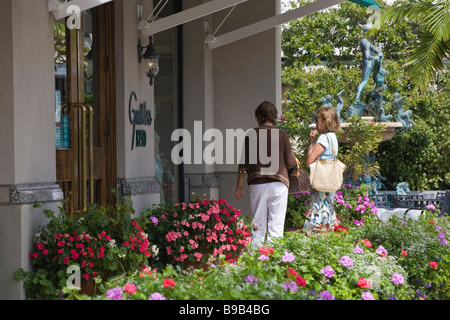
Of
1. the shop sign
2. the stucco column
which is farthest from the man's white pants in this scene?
the stucco column

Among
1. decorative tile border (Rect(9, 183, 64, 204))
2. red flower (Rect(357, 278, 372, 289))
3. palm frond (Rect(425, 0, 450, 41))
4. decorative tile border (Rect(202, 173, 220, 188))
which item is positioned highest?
palm frond (Rect(425, 0, 450, 41))

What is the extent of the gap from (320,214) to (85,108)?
340cm

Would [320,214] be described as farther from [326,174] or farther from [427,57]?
[427,57]

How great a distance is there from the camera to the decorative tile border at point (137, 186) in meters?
7.89

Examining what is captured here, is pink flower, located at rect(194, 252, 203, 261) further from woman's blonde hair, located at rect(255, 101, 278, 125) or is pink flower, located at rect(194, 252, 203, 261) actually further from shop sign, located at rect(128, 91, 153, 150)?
woman's blonde hair, located at rect(255, 101, 278, 125)

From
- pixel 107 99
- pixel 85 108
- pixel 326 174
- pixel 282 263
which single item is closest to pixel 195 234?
pixel 85 108

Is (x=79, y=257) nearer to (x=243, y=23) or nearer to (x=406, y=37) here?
(x=243, y=23)

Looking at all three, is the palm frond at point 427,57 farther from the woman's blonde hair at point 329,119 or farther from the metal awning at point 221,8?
the woman's blonde hair at point 329,119

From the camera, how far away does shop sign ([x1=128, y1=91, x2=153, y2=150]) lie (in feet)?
26.8

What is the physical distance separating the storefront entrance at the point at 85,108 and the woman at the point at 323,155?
2.38 m

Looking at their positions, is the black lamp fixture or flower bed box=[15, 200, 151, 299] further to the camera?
the black lamp fixture

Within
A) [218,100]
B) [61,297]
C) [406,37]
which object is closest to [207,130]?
[218,100]

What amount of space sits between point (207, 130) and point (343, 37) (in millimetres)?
18226

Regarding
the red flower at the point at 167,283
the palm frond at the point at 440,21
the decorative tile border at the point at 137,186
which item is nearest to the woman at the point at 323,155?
the decorative tile border at the point at 137,186
